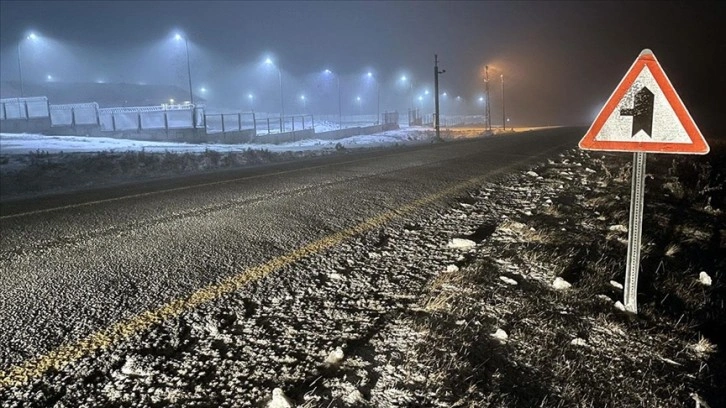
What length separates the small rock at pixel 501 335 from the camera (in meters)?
2.80

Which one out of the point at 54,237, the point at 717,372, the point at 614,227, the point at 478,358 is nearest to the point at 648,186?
the point at 614,227

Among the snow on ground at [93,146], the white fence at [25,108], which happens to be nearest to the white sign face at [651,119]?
the snow on ground at [93,146]

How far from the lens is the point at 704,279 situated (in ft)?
13.2

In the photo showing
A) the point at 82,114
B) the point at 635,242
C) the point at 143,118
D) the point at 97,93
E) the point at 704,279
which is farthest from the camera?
the point at 97,93

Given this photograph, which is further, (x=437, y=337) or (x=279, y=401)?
(x=437, y=337)

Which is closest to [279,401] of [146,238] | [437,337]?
[437,337]

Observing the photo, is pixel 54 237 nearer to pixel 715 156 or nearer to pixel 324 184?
pixel 324 184

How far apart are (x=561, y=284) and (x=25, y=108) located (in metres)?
42.2

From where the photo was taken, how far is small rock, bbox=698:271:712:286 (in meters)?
4.00

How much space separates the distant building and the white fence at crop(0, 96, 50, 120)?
3358 cm

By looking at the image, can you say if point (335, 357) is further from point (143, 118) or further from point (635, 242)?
point (143, 118)

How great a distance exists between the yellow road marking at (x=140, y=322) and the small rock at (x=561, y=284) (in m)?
2.17

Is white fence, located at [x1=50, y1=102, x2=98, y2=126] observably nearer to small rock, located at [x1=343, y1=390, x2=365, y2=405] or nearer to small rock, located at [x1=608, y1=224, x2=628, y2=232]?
small rock, located at [x1=608, y1=224, x2=628, y2=232]

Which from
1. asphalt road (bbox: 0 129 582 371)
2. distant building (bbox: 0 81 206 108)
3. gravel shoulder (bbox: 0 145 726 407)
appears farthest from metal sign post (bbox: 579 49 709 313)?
distant building (bbox: 0 81 206 108)
